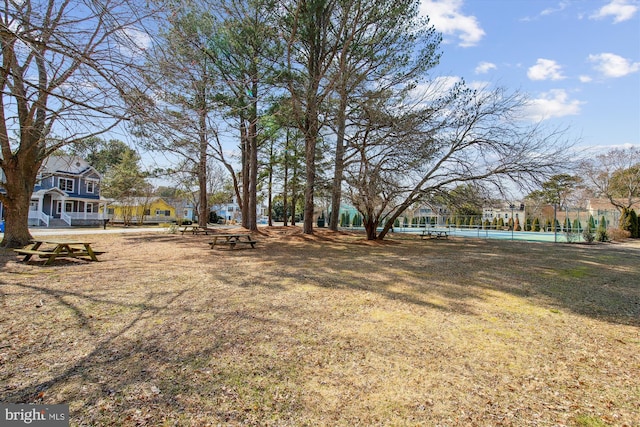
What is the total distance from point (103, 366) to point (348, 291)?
3.60m

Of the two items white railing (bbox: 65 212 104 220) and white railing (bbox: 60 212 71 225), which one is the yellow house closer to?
white railing (bbox: 65 212 104 220)

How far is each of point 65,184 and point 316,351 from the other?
116ft

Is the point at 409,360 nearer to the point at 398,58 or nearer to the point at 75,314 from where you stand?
the point at 75,314

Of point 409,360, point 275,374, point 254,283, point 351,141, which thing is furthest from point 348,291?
point 351,141

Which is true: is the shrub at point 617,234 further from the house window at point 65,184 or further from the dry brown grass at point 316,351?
the house window at point 65,184

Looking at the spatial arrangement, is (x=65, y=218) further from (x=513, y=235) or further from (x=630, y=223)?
(x=630, y=223)

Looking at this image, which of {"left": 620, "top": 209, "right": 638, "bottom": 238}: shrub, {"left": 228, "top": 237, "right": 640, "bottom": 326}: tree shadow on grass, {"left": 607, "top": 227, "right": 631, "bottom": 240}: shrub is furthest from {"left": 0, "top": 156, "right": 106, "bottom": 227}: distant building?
{"left": 620, "top": 209, "right": 638, "bottom": 238}: shrub

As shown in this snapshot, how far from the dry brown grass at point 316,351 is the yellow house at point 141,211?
3187 cm

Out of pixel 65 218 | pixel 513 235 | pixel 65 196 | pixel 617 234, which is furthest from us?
pixel 65 196

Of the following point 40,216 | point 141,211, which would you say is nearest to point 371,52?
point 40,216

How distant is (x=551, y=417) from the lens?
222 centimetres

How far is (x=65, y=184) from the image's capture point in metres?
29.6

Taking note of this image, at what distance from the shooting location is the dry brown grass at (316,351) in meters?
2.26

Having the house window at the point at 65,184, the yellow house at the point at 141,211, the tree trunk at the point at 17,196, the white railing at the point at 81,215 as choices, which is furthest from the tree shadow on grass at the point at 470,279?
the yellow house at the point at 141,211
